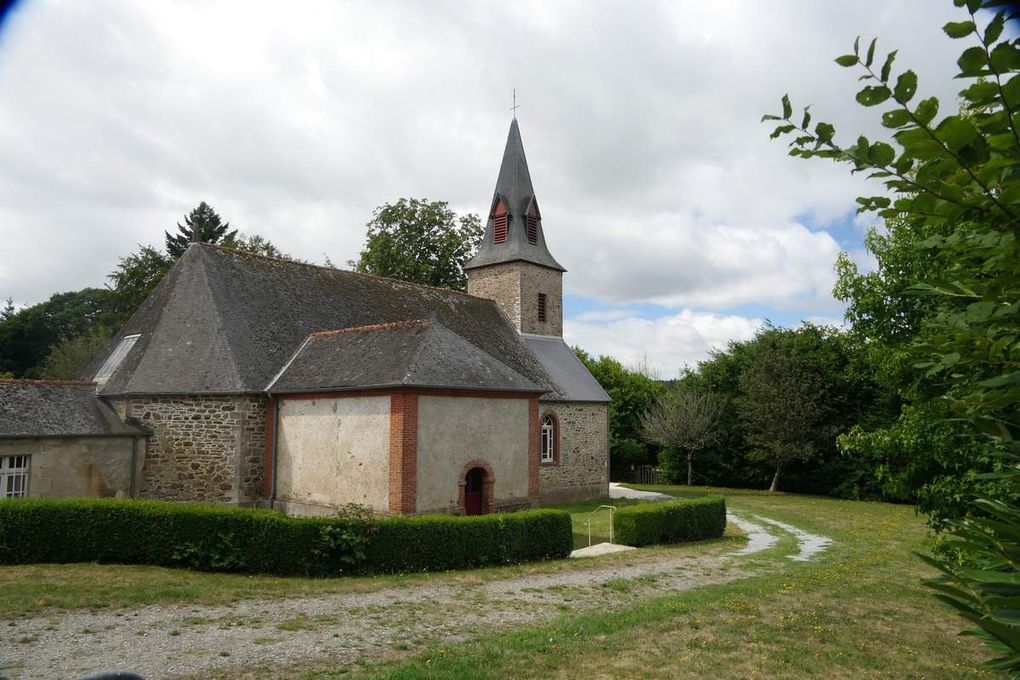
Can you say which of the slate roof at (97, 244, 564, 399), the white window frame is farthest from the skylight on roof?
the white window frame

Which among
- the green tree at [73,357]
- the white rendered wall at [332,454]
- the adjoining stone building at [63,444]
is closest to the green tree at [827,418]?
the white rendered wall at [332,454]

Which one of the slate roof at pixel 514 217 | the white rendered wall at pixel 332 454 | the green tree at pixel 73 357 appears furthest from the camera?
the green tree at pixel 73 357

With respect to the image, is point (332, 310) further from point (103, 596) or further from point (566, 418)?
point (103, 596)

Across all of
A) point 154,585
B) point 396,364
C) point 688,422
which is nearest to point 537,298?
point 688,422

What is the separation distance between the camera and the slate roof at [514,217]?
30.1m

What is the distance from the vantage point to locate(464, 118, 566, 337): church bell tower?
29.5 meters

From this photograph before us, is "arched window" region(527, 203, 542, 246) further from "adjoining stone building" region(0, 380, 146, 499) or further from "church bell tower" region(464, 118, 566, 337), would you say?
"adjoining stone building" region(0, 380, 146, 499)

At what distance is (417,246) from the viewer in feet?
131

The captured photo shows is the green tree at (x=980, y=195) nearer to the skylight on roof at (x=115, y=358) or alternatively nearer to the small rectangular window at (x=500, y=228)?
the skylight on roof at (x=115, y=358)

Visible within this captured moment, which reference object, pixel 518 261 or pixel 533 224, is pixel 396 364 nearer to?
pixel 518 261

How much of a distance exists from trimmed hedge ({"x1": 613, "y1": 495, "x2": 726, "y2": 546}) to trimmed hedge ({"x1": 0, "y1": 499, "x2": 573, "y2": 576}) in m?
5.57

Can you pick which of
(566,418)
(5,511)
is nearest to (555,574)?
(5,511)

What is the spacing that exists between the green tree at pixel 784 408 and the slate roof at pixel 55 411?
25.5 metres

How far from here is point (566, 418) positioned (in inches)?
1029
